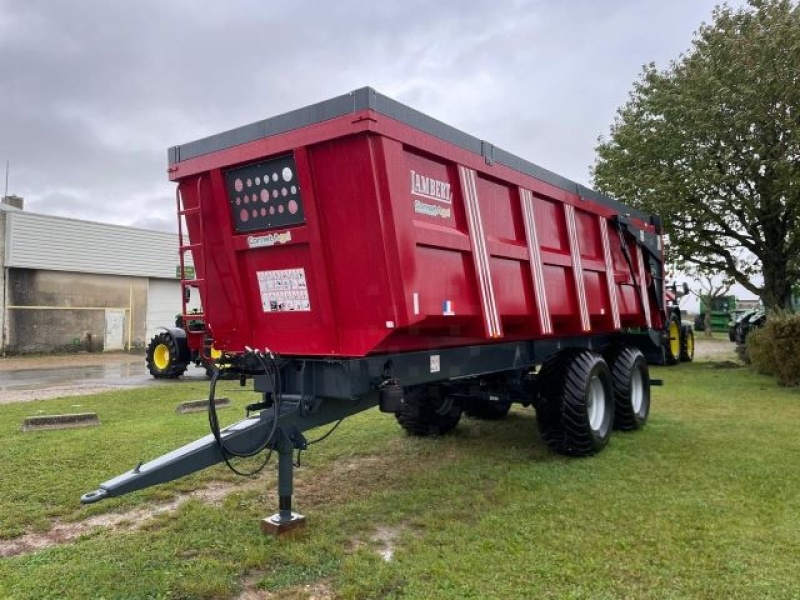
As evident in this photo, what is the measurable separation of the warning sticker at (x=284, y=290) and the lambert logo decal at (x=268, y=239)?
20cm

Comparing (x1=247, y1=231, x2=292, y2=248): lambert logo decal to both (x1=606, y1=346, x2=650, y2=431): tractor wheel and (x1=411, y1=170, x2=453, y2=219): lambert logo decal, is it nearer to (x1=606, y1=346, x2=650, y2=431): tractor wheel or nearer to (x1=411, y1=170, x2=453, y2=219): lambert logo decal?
(x1=411, y1=170, x2=453, y2=219): lambert logo decal

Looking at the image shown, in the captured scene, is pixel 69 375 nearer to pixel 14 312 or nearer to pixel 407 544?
pixel 14 312

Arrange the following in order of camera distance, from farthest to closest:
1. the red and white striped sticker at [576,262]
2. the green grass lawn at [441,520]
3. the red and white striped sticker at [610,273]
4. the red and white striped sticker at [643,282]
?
the red and white striped sticker at [643,282] < the red and white striped sticker at [610,273] < the red and white striped sticker at [576,262] < the green grass lawn at [441,520]

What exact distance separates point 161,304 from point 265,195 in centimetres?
2524

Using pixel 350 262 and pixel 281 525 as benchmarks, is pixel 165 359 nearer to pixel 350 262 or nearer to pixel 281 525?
pixel 281 525

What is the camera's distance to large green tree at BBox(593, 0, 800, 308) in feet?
49.7

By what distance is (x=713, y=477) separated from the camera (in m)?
5.63

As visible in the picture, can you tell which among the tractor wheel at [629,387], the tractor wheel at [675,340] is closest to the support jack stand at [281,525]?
the tractor wheel at [629,387]

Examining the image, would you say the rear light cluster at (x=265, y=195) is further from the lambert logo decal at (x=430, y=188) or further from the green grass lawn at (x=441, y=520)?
the green grass lawn at (x=441, y=520)

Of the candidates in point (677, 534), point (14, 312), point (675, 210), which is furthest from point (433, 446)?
point (14, 312)

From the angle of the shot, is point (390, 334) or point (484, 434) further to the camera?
point (484, 434)

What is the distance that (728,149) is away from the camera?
1608 centimetres

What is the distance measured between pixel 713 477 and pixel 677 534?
166 cm

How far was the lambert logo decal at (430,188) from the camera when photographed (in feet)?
14.0
